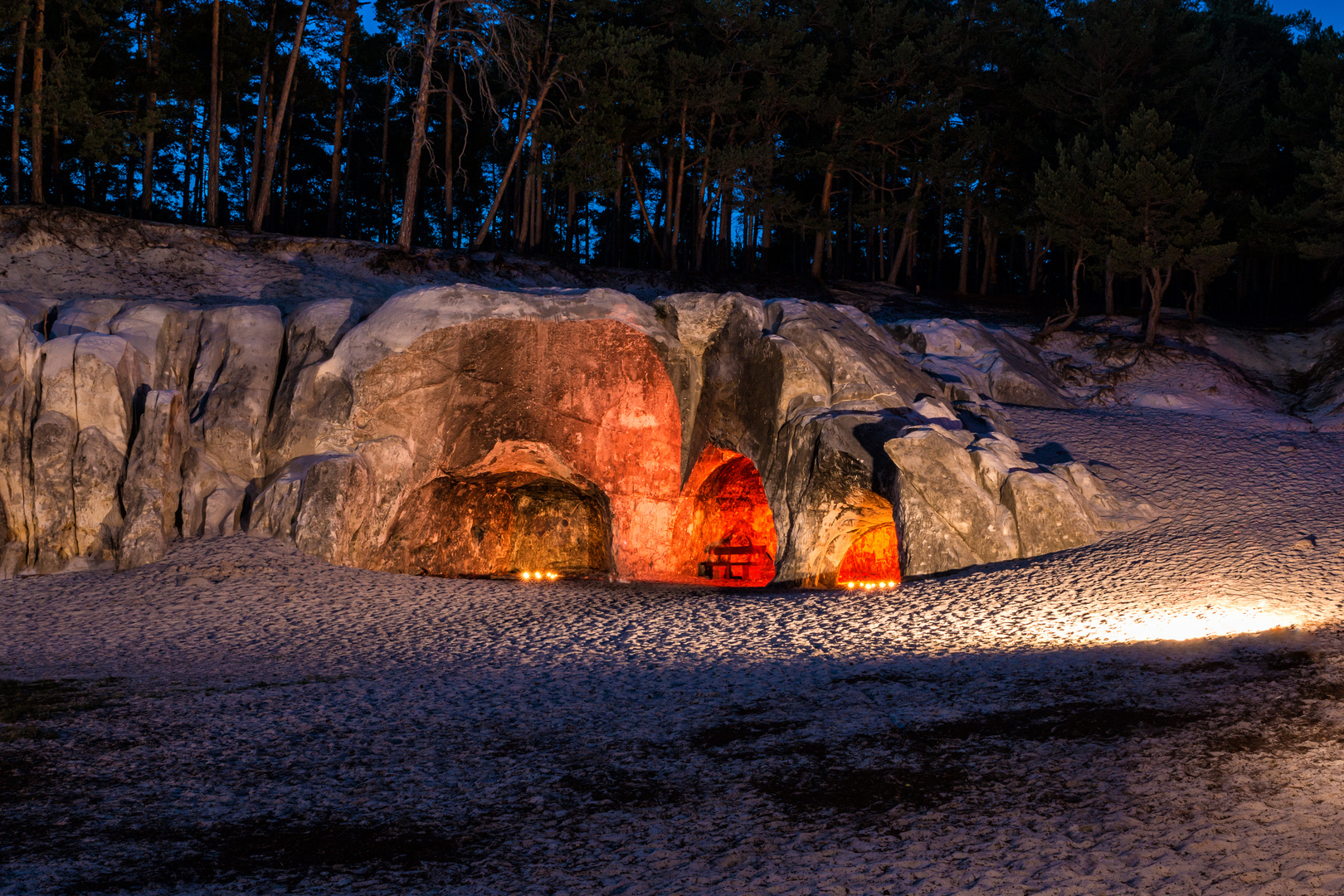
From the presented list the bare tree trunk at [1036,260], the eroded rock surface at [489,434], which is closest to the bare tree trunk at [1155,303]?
the eroded rock surface at [489,434]

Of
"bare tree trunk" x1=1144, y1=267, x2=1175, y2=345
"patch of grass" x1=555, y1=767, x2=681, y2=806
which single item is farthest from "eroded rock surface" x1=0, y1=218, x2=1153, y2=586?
"bare tree trunk" x1=1144, y1=267, x2=1175, y2=345

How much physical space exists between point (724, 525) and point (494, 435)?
19.2 ft

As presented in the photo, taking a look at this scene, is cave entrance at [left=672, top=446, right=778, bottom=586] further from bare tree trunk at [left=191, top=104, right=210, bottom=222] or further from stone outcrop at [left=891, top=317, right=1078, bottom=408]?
bare tree trunk at [left=191, top=104, right=210, bottom=222]

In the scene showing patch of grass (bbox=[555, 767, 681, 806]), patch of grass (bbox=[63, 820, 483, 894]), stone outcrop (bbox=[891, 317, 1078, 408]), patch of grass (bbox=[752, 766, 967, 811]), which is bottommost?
patch of grass (bbox=[63, 820, 483, 894])

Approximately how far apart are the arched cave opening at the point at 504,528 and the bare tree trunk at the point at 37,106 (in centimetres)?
1713

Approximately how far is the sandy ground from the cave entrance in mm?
4505

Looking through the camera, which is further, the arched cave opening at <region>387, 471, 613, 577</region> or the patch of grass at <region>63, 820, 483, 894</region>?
the arched cave opening at <region>387, 471, 613, 577</region>

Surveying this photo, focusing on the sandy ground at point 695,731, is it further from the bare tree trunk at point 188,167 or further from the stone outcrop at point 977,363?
the bare tree trunk at point 188,167

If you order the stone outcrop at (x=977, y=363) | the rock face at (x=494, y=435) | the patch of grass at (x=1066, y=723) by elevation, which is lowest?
the patch of grass at (x=1066, y=723)

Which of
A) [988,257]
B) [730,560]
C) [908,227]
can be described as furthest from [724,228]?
[730,560]

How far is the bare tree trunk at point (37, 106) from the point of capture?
2755 cm

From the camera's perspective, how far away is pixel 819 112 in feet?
119

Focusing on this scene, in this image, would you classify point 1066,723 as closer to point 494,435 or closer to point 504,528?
point 494,435

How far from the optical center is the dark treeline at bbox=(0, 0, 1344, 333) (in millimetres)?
28062
